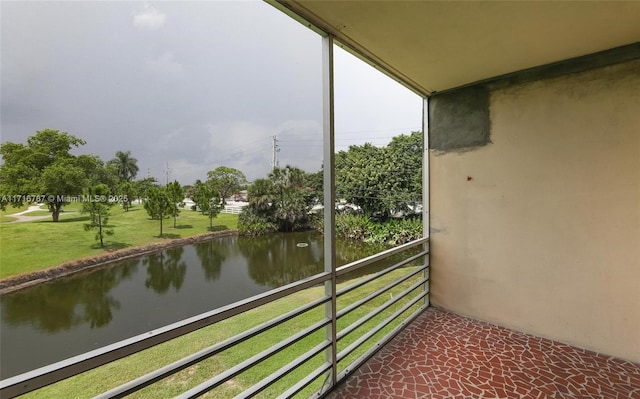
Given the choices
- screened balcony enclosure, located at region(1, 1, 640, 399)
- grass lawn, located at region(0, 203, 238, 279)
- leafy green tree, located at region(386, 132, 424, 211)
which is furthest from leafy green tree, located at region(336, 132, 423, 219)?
grass lawn, located at region(0, 203, 238, 279)

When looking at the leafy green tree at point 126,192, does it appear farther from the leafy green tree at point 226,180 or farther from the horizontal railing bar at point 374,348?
the horizontal railing bar at point 374,348

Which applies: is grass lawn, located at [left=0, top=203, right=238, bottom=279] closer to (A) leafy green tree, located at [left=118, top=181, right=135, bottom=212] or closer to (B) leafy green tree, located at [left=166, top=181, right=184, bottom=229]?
(A) leafy green tree, located at [left=118, top=181, right=135, bottom=212]

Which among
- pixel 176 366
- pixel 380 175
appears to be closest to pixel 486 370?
pixel 176 366

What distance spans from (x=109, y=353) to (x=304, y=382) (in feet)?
3.52

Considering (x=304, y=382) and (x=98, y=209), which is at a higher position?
(x=98, y=209)

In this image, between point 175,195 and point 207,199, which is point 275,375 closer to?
point 175,195

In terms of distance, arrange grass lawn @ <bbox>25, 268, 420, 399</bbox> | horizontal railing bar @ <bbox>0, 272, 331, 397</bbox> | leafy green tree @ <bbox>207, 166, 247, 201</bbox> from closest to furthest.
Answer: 1. horizontal railing bar @ <bbox>0, 272, 331, 397</bbox>
2. grass lawn @ <bbox>25, 268, 420, 399</bbox>
3. leafy green tree @ <bbox>207, 166, 247, 201</bbox>

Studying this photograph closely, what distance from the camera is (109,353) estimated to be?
0.87 meters

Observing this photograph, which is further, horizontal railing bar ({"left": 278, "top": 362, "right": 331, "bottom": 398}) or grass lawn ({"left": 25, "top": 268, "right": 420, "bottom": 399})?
grass lawn ({"left": 25, "top": 268, "right": 420, "bottom": 399})

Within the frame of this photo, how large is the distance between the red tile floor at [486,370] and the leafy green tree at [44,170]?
1.85 m

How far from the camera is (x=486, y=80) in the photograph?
7.92 feet

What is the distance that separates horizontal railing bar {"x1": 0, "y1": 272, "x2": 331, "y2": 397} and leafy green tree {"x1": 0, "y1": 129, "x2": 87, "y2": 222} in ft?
2.29

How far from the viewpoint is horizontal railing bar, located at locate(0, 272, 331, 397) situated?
2.40 ft

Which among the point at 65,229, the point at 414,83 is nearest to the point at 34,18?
the point at 65,229
